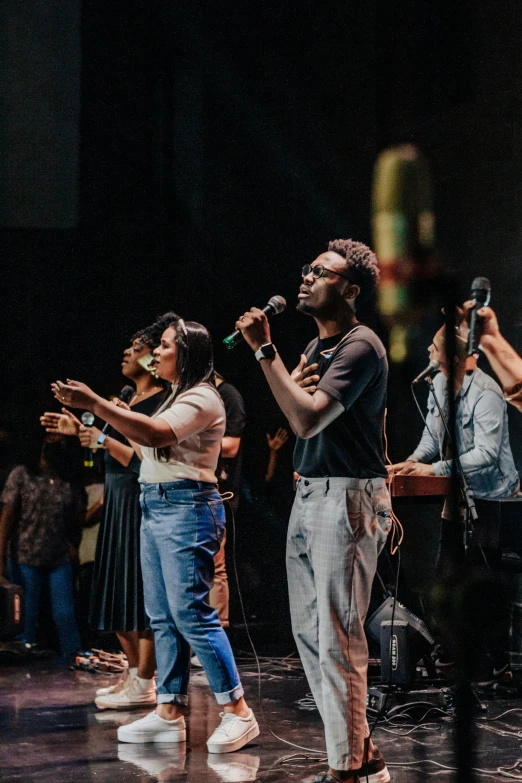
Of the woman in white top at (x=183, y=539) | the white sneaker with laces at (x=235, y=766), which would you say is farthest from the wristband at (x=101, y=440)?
the white sneaker with laces at (x=235, y=766)

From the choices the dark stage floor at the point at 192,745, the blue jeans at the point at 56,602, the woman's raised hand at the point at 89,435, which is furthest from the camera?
the blue jeans at the point at 56,602

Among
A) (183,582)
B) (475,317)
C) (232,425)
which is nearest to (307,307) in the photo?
(475,317)

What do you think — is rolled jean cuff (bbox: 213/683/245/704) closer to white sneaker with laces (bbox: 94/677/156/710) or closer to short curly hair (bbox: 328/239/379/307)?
white sneaker with laces (bbox: 94/677/156/710)

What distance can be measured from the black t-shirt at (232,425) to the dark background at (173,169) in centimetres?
37

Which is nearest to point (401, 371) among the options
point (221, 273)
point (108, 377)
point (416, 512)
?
point (416, 512)

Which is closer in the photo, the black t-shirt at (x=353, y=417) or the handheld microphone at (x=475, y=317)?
the handheld microphone at (x=475, y=317)

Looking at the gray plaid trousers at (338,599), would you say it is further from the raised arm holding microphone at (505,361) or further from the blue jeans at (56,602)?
the blue jeans at (56,602)

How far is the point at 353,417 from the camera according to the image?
117 inches

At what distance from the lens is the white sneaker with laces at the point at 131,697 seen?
14.7 feet

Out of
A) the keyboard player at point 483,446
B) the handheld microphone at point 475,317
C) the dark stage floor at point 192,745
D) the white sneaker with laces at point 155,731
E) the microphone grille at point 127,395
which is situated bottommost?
the dark stage floor at point 192,745

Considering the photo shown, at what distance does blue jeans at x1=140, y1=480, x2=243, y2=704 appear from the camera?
3645 mm

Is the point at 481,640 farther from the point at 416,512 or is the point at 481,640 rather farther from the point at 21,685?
the point at 21,685

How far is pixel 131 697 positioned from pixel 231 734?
0.98 meters

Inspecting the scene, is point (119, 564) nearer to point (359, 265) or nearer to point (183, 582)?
point (183, 582)
